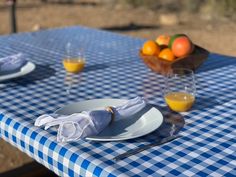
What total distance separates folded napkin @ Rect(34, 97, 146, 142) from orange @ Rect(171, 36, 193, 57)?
617mm

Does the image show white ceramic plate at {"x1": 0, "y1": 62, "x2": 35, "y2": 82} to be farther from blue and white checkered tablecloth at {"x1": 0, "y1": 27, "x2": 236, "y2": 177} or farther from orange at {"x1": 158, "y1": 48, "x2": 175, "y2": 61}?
orange at {"x1": 158, "y1": 48, "x2": 175, "y2": 61}

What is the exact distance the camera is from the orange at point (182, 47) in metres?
1.97

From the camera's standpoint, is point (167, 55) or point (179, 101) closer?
point (179, 101)

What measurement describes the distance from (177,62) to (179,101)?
0.42 meters

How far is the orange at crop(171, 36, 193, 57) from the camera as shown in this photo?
1.97 meters

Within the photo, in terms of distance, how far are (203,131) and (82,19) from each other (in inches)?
286

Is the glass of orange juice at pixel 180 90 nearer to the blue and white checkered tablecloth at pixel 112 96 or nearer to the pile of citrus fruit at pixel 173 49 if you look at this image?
the blue and white checkered tablecloth at pixel 112 96

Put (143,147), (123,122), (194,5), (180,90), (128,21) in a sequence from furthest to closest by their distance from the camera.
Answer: (194,5) < (128,21) < (180,90) < (123,122) < (143,147)

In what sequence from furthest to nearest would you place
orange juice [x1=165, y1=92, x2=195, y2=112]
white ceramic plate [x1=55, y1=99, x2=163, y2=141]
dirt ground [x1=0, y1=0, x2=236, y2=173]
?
1. dirt ground [x1=0, y1=0, x2=236, y2=173]
2. orange juice [x1=165, y1=92, x2=195, y2=112]
3. white ceramic plate [x1=55, y1=99, x2=163, y2=141]

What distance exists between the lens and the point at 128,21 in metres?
8.27

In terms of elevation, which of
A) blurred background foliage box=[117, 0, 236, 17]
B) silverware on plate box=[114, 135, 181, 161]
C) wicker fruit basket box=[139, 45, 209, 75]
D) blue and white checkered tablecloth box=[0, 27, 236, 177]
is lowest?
blurred background foliage box=[117, 0, 236, 17]

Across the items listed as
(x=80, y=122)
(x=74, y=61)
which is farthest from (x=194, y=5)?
(x=80, y=122)

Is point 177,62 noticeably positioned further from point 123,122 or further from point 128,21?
point 128,21


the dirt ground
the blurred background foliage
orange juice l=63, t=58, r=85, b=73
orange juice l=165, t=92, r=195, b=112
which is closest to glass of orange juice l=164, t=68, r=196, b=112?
orange juice l=165, t=92, r=195, b=112
